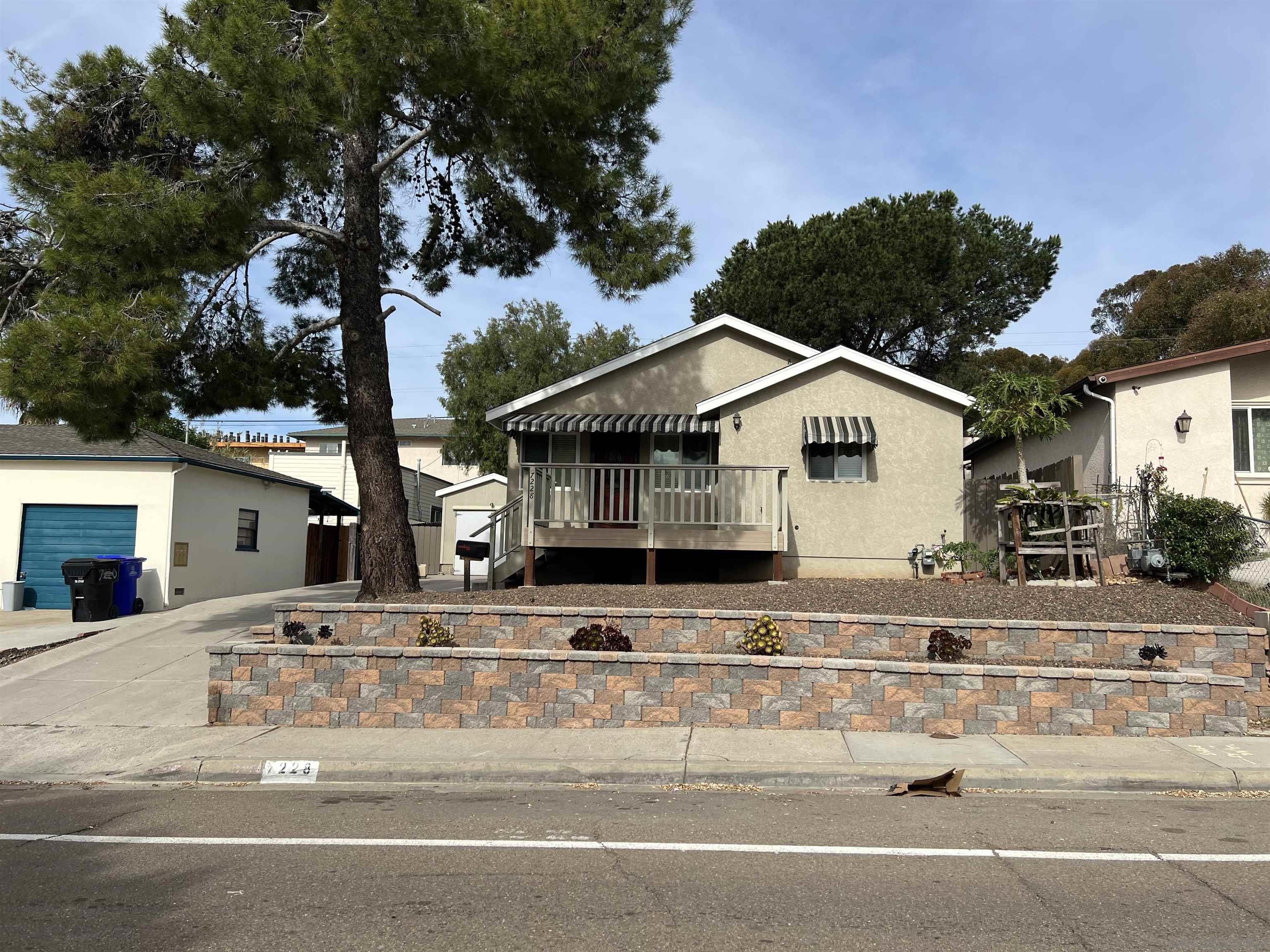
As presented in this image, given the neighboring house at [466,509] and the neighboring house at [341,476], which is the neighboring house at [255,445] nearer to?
the neighboring house at [341,476]

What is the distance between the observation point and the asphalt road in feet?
14.0

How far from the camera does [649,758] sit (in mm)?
7953

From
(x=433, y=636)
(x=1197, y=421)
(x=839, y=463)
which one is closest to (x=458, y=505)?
(x=839, y=463)

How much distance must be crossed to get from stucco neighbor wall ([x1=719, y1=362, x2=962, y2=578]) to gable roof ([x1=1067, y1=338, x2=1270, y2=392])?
8.46 feet

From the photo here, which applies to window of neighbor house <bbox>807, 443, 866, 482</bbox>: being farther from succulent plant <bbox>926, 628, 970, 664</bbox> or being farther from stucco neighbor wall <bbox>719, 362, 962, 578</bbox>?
succulent plant <bbox>926, 628, 970, 664</bbox>

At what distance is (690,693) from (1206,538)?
7190 mm

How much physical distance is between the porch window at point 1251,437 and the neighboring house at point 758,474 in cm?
382

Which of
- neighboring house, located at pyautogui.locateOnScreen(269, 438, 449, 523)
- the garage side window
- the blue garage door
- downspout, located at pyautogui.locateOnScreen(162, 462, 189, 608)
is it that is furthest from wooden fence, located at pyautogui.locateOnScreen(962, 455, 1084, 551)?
neighboring house, located at pyautogui.locateOnScreen(269, 438, 449, 523)

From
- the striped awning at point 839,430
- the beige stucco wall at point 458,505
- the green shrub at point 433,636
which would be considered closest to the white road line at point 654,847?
the green shrub at point 433,636

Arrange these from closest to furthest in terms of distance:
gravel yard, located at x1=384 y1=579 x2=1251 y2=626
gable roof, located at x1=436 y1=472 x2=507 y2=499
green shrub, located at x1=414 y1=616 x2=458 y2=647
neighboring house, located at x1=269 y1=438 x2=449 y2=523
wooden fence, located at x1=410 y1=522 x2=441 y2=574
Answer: green shrub, located at x1=414 y1=616 x2=458 y2=647
gravel yard, located at x1=384 y1=579 x2=1251 y2=626
wooden fence, located at x1=410 y1=522 x2=441 y2=574
gable roof, located at x1=436 y1=472 x2=507 y2=499
neighboring house, located at x1=269 y1=438 x2=449 y2=523

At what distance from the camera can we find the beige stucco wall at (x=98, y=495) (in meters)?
16.8

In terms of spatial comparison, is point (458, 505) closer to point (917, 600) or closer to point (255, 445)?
point (917, 600)

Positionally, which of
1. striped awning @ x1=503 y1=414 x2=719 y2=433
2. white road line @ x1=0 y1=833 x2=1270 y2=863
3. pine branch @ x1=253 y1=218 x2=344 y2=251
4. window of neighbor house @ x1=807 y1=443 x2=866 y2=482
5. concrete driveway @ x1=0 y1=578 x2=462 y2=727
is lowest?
white road line @ x1=0 y1=833 x2=1270 y2=863

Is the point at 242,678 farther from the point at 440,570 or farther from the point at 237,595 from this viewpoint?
the point at 440,570
